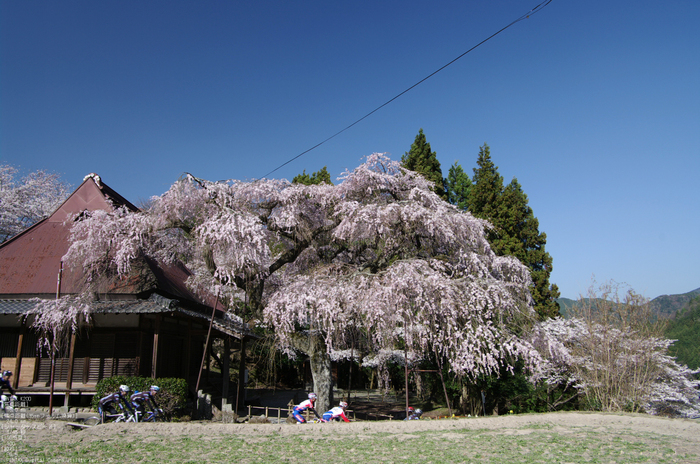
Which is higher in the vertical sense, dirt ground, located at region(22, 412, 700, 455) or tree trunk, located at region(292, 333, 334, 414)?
tree trunk, located at region(292, 333, 334, 414)

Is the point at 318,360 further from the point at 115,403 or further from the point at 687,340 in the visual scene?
the point at 687,340

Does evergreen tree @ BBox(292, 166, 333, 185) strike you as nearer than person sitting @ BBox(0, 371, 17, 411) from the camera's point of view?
No

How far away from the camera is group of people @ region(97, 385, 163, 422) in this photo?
10.1 metres

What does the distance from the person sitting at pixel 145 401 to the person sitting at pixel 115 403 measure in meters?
Answer: 0.15

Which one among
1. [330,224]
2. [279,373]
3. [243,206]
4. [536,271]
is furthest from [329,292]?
[279,373]

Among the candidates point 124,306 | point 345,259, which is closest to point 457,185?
point 345,259

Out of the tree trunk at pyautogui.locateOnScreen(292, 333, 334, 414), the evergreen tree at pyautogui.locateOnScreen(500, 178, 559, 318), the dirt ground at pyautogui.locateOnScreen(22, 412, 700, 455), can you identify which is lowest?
the dirt ground at pyautogui.locateOnScreen(22, 412, 700, 455)

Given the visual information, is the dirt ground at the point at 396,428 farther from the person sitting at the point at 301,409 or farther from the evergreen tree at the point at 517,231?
the evergreen tree at the point at 517,231

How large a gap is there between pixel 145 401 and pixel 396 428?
6.13 meters

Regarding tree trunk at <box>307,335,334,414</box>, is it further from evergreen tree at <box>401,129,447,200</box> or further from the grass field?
evergreen tree at <box>401,129,447,200</box>

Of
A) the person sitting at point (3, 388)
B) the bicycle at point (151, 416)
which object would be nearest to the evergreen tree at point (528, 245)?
the bicycle at point (151, 416)

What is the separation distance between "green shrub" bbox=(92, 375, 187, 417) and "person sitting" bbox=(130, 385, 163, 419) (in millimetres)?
369

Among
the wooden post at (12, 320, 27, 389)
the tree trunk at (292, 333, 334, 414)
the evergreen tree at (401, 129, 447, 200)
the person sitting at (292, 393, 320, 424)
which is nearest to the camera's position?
the person sitting at (292, 393, 320, 424)

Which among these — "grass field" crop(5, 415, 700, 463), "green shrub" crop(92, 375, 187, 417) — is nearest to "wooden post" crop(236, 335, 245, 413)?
"green shrub" crop(92, 375, 187, 417)
